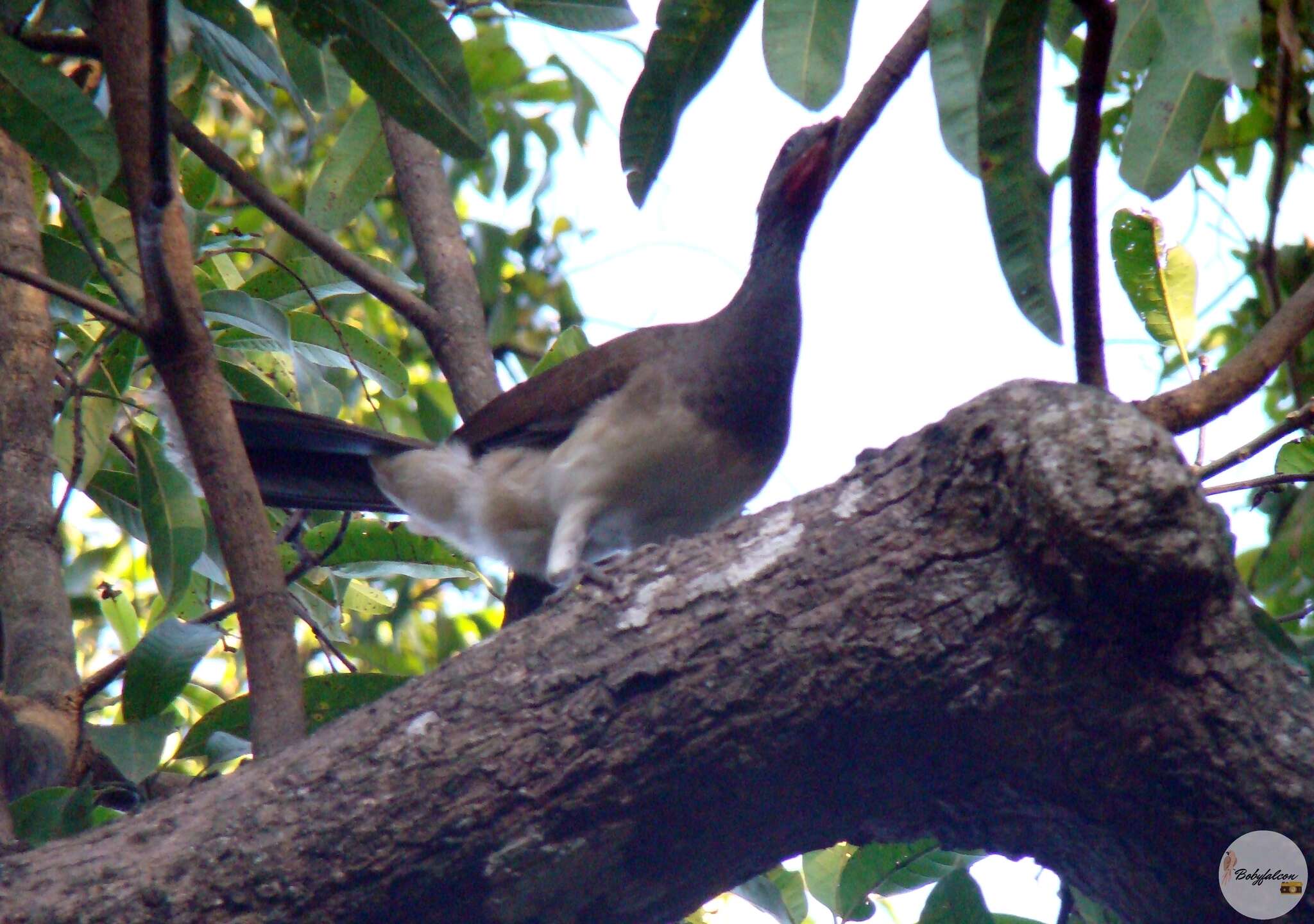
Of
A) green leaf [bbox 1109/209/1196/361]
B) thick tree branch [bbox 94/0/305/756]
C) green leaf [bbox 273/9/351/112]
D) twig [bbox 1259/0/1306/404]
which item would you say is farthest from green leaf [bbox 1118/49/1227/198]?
green leaf [bbox 273/9/351/112]

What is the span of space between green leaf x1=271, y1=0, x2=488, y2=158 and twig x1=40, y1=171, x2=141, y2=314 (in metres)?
0.63

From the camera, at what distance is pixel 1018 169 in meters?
2.21

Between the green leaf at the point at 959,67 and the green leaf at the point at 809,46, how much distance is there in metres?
0.23

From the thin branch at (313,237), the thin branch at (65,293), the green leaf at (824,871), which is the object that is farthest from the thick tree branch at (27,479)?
the green leaf at (824,871)

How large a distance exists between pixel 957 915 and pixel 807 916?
725 millimetres

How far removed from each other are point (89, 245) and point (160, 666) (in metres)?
0.89

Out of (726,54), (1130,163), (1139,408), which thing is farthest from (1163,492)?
(726,54)

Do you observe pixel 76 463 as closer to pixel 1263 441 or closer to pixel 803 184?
pixel 803 184

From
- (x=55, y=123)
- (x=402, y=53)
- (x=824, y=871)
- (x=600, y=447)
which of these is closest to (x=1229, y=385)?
(x=824, y=871)

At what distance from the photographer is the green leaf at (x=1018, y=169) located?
2127 millimetres

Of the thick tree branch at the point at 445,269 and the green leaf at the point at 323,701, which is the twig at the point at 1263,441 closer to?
the green leaf at the point at 323,701

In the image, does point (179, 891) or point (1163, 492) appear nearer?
point (1163, 492)

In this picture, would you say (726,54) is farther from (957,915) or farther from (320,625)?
(320,625)

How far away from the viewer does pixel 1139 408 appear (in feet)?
7.19
